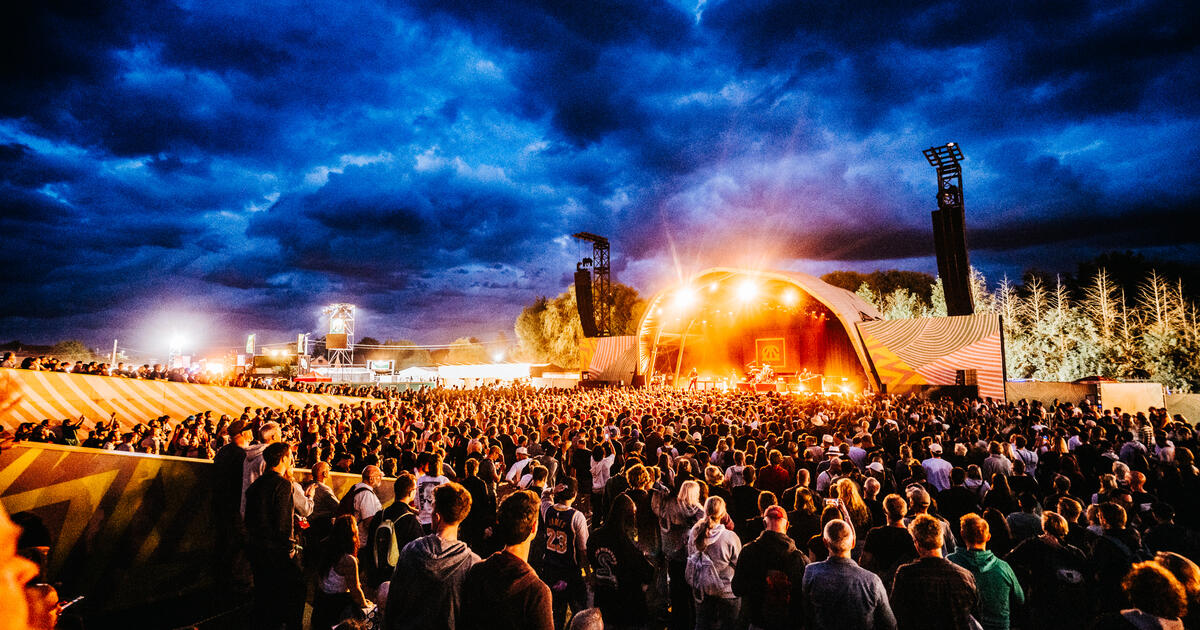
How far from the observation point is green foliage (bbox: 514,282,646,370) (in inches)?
2089

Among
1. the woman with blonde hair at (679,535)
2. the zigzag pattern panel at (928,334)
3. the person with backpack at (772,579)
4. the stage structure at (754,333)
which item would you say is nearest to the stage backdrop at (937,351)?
the zigzag pattern panel at (928,334)

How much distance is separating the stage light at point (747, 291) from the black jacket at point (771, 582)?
2890 centimetres

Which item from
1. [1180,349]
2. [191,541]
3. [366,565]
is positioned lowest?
[191,541]

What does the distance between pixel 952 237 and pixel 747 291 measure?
11.1 m

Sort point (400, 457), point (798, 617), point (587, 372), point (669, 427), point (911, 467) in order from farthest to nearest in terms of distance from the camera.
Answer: point (587, 372) < point (669, 427) < point (400, 457) < point (911, 467) < point (798, 617)

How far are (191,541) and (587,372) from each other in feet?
104

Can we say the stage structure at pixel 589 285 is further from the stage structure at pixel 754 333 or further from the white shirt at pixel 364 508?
the white shirt at pixel 364 508

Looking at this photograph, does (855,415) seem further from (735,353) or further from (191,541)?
(735,353)

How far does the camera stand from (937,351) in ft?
80.2

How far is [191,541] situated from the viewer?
18.2 ft

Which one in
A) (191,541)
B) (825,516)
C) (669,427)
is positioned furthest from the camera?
(669,427)

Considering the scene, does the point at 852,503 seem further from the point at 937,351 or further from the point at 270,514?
the point at 937,351

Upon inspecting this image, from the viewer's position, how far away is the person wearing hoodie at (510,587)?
2.38 metres

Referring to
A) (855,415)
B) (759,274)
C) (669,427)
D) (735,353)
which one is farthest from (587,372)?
(669,427)
